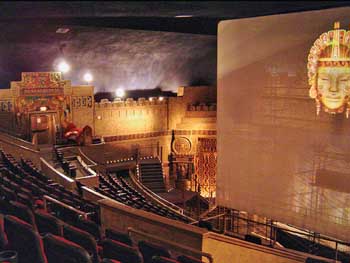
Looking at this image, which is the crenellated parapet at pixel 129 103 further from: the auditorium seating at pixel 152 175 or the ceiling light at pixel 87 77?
the auditorium seating at pixel 152 175

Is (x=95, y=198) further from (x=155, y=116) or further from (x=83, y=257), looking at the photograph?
(x=155, y=116)

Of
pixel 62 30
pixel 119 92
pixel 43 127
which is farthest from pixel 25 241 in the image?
pixel 119 92

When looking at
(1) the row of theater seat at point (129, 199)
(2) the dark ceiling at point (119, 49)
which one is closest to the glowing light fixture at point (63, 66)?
(2) the dark ceiling at point (119, 49)

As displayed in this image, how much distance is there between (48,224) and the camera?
5.27 meters

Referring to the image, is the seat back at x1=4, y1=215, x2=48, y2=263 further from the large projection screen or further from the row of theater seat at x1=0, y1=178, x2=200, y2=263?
the large projection screen

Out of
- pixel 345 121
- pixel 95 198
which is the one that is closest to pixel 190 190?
pixel 95 198

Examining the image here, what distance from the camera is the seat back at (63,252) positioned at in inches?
147

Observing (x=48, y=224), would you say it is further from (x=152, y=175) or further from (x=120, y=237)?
(x=152, y=175)

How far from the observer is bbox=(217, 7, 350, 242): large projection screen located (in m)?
9.26

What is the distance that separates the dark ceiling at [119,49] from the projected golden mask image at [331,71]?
23.9 ft

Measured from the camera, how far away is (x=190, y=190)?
23250 mm

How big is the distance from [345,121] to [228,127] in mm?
3027

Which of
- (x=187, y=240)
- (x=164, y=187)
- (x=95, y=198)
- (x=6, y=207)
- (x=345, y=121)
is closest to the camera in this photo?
(x=6, y=207)

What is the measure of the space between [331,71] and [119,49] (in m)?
14.6
